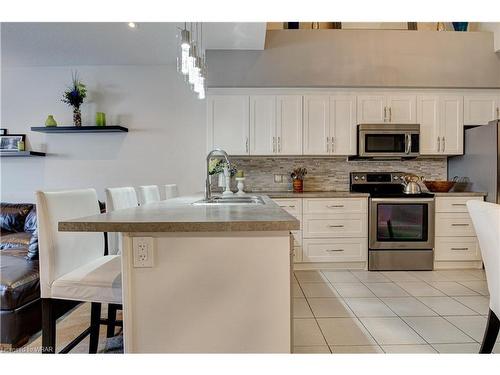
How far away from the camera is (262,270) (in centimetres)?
130

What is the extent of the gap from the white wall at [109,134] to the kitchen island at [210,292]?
3.20m

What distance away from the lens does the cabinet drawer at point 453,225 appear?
12.4ft

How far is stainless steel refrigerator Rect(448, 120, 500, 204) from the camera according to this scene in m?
3.54

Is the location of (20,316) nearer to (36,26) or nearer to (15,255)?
(15,255)

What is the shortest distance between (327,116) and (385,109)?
734 mm

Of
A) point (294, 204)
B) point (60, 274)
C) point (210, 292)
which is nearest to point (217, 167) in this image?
point (294, 204)

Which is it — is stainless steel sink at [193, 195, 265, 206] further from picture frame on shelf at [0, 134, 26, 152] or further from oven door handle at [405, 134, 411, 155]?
picture frame on shelf at [0, 134, 26, 152]

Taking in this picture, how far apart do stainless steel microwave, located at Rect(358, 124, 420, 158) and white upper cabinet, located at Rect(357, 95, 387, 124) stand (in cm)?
12

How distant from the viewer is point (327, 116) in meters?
4.04

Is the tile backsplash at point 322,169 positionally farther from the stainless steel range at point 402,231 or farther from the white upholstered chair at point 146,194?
the white upholstered chair at point 146,194

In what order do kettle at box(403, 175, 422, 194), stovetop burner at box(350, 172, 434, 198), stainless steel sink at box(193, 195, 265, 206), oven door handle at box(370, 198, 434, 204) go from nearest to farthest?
stainless steel sink at box(193, 195, 265, 206)
oven door handle at box(370, 198, 434, 204)
kettle at box(403, 175, 422, 194)
stovetop burner at box(350, 172, 434, 198)

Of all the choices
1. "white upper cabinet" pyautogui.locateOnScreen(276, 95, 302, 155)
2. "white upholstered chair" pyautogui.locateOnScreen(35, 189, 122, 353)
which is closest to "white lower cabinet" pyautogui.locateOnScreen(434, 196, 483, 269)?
"white upper cabinet" pyautogui.locateOnScreen(276, 95, 302, 155)

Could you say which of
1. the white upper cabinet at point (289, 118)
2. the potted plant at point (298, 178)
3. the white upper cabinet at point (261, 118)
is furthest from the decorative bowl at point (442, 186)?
the white upper cabinet at point (261, 118)
